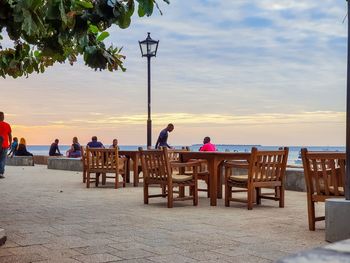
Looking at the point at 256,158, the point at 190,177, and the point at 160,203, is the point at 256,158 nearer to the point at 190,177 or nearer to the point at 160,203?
the point at 190,177

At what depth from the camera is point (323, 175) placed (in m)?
5.61

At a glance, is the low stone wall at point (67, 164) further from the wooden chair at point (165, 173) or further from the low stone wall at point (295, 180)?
the wooden chair at point (165, 173)

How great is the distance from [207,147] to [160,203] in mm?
4726

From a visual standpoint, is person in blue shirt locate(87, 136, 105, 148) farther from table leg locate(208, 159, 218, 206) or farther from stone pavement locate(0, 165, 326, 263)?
table leg locate(208, 159, 218, 206)

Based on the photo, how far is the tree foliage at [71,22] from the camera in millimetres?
3668

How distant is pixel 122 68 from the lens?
5293 millimetres

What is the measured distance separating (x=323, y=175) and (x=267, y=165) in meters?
2.35

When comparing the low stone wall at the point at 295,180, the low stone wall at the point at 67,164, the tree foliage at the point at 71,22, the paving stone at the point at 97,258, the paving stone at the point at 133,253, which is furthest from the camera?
the low stone wall at the point at 67,164

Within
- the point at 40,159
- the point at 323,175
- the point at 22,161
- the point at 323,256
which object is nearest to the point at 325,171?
the point at 323,175

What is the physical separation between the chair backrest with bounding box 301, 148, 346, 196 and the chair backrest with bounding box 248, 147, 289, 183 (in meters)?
1.80

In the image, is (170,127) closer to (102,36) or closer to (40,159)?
(102,36)

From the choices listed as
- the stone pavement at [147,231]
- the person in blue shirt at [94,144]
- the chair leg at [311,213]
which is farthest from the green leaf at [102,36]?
the person in blue shirt at [94,144]

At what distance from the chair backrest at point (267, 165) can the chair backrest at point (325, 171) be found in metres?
1.80

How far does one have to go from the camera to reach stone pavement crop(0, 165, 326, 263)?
4465mm
